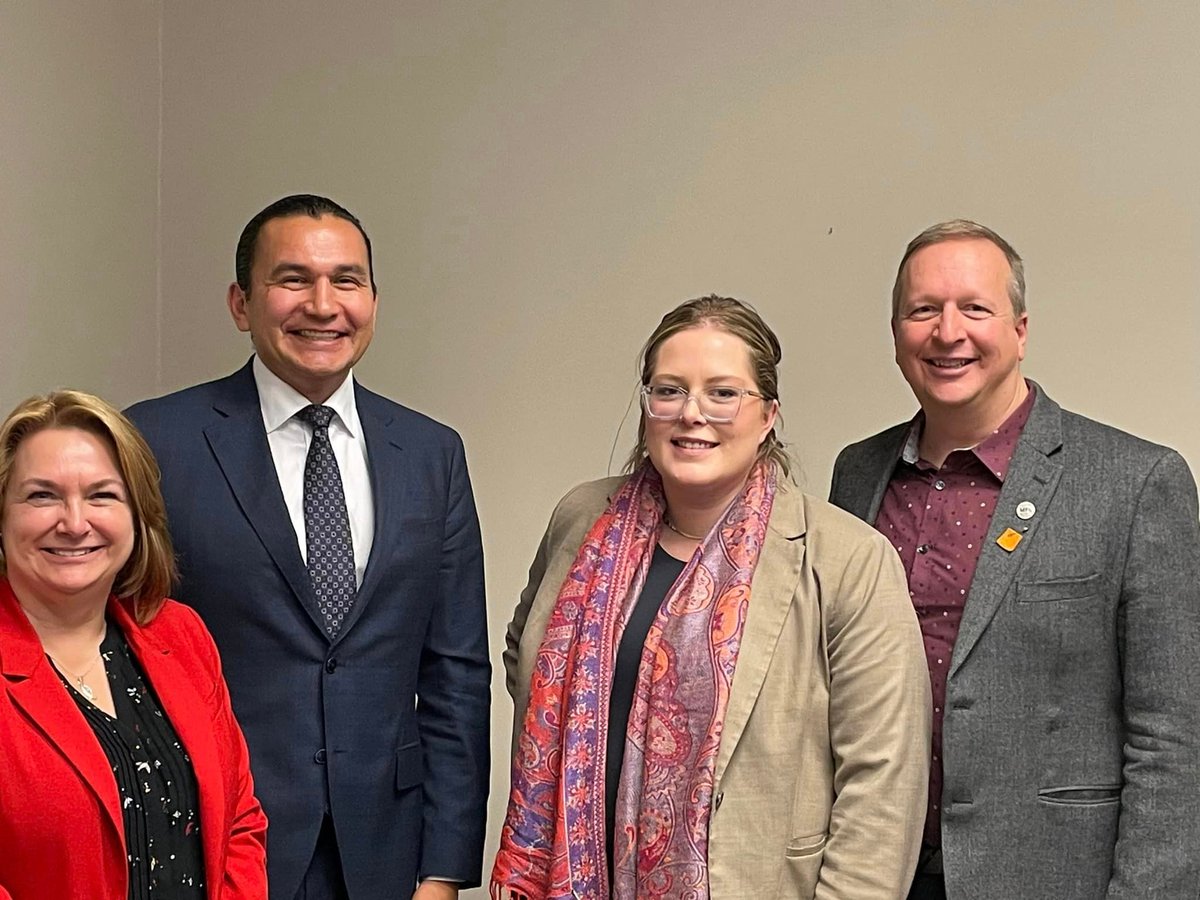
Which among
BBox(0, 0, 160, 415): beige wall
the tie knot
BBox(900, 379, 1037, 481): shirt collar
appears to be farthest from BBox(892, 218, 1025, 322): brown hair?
BBox(0, 0, 160, 415): beige wall

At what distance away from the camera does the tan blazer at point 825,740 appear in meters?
2.09

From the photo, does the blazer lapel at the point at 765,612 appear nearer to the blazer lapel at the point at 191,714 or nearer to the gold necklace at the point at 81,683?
the blazer lapel at the point at 191,714

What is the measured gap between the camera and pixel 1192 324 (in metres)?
3.17

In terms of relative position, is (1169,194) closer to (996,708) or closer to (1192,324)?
(1192,324)

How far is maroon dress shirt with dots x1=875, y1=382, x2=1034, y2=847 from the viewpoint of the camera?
2256 millimetres

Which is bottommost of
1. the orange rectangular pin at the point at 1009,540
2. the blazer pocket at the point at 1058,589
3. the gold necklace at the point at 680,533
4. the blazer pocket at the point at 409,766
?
the blazer pocket at the point at 409,766

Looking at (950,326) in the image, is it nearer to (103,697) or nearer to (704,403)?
(704,403)

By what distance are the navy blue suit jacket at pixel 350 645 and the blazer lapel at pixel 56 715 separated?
362 millimetres

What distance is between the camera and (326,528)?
7.79 ft

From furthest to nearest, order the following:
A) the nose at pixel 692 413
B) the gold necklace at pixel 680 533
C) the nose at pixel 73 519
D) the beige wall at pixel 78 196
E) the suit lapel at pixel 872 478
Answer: the beige wall at pixel 78 196 → the suit lapel at pixel 872 478 → the gold necklace at pixel 680 533 → the nose at pixel 692 413 → the nose at pixel 73 519

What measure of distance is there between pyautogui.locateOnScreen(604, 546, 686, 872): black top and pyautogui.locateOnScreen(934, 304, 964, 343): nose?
0.56 meters

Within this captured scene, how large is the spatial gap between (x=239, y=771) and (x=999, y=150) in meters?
2.18

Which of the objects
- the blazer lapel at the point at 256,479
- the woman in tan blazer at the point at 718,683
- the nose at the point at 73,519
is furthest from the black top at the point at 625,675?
the nose at the point at 73,519

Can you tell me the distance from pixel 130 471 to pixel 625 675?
82cm
